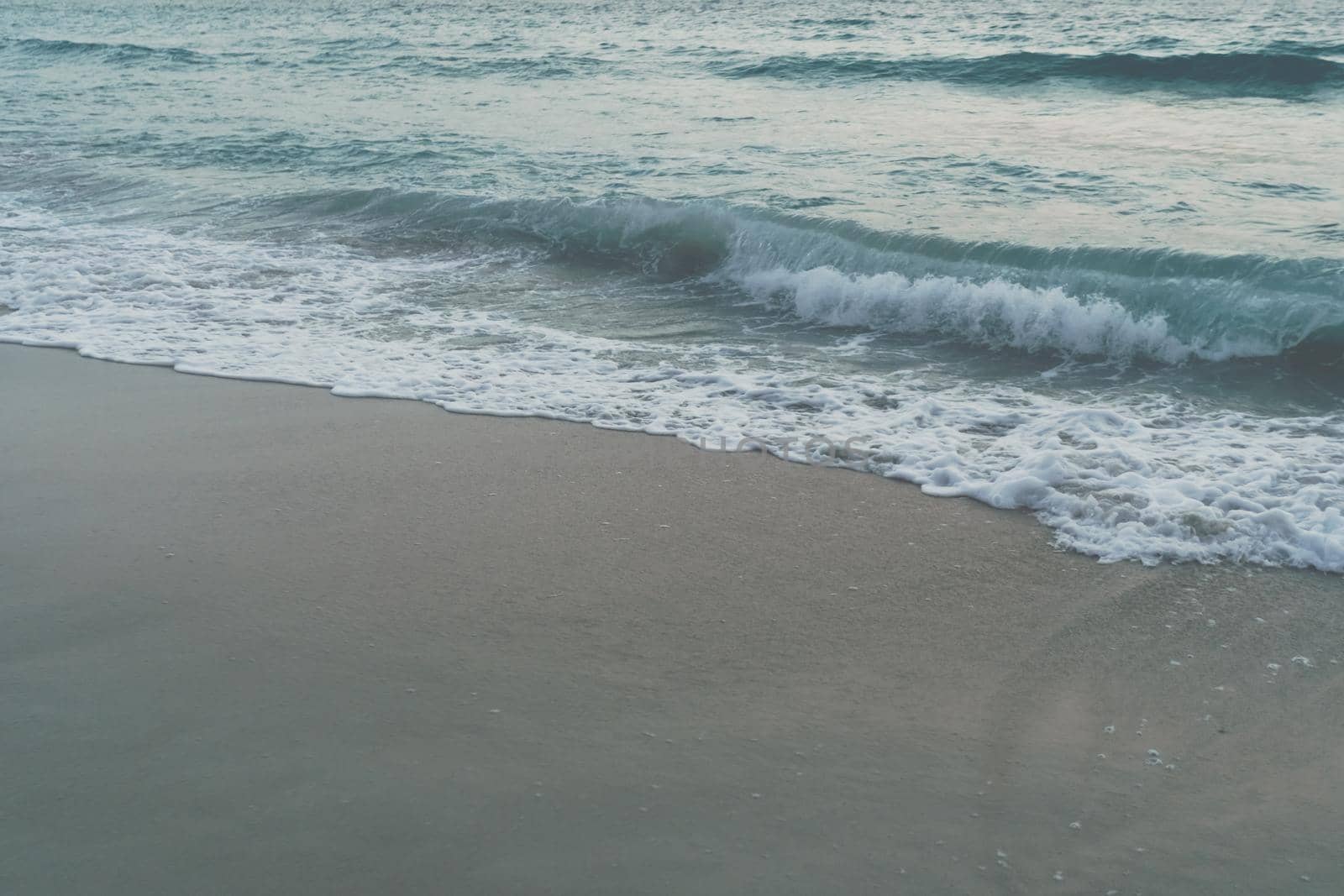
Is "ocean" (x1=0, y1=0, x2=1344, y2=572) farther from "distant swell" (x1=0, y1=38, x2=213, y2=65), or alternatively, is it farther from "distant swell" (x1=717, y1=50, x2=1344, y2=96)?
"distant swell" (x1=0, y1=38, x2=213, y2=65)

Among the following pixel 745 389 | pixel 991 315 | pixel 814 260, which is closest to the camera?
pixel 745 389

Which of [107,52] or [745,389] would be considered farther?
[107,52]

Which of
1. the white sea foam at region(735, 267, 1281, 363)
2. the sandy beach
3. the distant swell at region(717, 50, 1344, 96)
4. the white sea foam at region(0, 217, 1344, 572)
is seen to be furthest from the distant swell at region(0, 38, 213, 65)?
the sandy beach

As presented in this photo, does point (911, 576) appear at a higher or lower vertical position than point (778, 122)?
lower

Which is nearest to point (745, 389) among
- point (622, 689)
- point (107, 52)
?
point (622, 689)

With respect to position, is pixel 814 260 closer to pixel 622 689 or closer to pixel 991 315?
pixel 991 315

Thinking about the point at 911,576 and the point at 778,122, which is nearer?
the point at 911,576

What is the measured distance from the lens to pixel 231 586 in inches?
162

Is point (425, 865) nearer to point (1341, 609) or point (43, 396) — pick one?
point (1341, 609)

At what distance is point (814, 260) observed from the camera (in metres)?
8.67

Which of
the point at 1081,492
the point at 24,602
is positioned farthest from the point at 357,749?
the point at 1081,492

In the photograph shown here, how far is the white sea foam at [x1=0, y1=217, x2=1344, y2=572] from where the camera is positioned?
4.73 meters

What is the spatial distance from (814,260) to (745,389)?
2.69m

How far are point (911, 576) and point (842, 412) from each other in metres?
1.83
